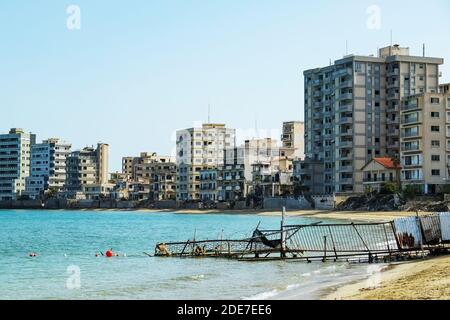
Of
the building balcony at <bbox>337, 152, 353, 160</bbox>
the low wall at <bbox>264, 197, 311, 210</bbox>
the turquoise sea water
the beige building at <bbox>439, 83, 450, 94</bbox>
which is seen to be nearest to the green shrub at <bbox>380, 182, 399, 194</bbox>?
the building balcony at <bbox>337, 152, 353, 160</bbox>

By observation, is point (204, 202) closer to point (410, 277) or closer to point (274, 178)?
point (274, 178)

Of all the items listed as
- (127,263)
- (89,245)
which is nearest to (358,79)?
(89,245)

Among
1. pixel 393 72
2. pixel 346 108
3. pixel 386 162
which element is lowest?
pixel 386 162

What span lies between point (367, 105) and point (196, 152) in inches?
2434

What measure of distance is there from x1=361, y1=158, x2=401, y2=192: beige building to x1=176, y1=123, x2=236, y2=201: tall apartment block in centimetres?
6346

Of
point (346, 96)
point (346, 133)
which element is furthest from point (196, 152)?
point (346, 96)

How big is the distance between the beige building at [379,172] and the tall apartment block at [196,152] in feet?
208

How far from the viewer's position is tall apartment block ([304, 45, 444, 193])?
12119 cm

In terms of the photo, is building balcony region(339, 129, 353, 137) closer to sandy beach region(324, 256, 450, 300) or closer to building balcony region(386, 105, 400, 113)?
building balcony region(386, 105, 400, 113)

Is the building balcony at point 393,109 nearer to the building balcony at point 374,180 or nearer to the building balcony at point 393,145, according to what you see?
the building balcony at point 393,145

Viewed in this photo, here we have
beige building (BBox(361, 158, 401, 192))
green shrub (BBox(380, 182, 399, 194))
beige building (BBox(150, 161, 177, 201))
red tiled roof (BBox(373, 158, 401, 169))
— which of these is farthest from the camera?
beige building (BBox(150, 161, 177, 201))

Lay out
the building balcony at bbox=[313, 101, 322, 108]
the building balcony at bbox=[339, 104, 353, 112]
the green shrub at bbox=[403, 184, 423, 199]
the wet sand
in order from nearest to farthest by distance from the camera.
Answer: the wet sand
the green shrub at bbox=[403, 184, 423, 199]
the building balcony at bbox=[339, 104, 353, 112]
the building balcony at bbox=[313, 101, 322, 108]

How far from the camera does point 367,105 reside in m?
122

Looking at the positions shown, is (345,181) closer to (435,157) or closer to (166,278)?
(435,157)
